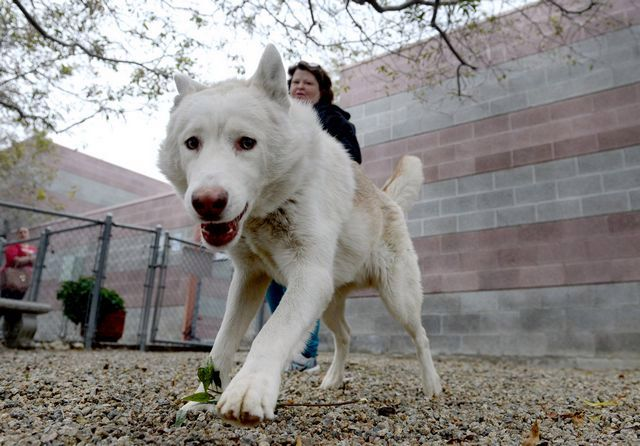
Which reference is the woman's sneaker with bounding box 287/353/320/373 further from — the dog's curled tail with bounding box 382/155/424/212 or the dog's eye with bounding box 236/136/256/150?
the dog's eye with bounding box 236/136/256/150

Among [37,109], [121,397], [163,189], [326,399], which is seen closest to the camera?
[121,397]

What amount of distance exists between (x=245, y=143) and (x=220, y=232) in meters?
0.39

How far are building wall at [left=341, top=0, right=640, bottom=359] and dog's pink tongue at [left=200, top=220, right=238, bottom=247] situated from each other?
566 cm

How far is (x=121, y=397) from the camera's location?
242cm

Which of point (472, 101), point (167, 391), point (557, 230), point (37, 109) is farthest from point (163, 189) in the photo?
point (167, 391)

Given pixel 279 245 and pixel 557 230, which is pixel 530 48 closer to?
pixel 557 230

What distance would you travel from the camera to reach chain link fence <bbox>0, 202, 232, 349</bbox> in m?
7.30

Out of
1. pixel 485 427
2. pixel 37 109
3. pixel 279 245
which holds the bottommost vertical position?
pixel 485 427

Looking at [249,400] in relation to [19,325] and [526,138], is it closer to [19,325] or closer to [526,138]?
[19,325]

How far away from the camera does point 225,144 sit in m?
1.89

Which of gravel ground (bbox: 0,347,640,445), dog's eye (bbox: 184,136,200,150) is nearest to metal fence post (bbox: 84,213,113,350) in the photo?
gravel ground (bbox: 0,347,640,445)

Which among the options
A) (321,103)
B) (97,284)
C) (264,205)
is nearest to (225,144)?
(264,205)

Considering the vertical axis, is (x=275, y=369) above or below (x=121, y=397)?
above

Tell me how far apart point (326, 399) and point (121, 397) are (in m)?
1.07
